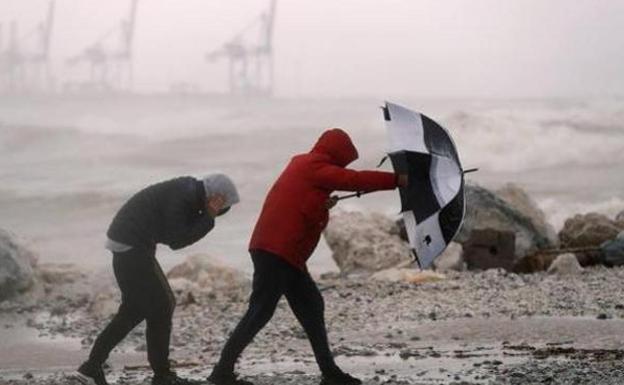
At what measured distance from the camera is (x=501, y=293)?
11.4 metres

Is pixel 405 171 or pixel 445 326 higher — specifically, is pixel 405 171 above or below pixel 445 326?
above

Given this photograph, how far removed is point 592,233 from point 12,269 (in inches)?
310

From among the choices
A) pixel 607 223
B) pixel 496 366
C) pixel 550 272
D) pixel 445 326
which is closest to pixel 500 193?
pixel 607 223

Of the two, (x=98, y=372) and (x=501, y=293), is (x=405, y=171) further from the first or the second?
(x=501, y=293)

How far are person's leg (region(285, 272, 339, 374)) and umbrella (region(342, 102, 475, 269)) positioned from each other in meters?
0.64

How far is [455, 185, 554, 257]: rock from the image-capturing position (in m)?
15.2

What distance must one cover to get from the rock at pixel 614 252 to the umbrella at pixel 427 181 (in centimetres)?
750

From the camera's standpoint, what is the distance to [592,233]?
16.0 meters

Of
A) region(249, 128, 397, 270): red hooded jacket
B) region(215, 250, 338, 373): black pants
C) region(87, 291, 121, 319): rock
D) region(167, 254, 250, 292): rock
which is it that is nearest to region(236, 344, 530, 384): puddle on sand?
region(215, 250, 338, 373): black pants

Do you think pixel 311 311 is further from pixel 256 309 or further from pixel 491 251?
pixel 491 251

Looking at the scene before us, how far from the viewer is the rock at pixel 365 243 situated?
14.6m

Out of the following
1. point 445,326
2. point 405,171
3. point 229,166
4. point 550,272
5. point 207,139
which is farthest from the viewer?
point 207,139

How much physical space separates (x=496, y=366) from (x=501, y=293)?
3.93m

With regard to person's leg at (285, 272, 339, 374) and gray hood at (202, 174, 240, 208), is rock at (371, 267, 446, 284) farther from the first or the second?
gray hood at (202, 174, 240, 208)
